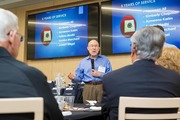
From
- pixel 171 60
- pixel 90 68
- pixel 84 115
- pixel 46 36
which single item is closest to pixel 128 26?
pixel 90 68

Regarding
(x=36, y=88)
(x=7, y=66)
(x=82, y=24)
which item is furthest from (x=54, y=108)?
(x=82, y=24)

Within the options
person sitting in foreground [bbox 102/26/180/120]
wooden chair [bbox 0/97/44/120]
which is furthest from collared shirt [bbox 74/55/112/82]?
wooden chair [bbox 0/97/44/120]

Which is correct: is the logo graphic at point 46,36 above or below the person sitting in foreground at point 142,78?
above

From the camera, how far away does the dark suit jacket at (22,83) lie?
48.3 inches

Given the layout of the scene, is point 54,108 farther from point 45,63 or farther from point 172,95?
point 45,63

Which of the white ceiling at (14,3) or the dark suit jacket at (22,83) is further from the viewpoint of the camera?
the white ceiling at (14,3)

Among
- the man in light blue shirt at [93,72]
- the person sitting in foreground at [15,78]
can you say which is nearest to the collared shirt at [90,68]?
the man in light blue shirt at [93,72]

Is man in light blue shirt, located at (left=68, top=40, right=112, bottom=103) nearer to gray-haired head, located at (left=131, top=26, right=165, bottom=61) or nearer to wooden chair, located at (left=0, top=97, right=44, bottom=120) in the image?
gray-haired head, located at (left=131, top=26, right=165, bottom=61)

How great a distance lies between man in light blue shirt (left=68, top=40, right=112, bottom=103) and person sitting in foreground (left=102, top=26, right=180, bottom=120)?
3.07 metres

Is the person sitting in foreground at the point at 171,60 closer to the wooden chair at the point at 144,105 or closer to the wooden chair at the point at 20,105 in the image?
the wooden chair at the point at 144,105

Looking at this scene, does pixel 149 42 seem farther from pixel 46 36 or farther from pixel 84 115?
pixel 46 36

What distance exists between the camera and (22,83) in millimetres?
1244

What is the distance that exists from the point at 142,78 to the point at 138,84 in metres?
0.05

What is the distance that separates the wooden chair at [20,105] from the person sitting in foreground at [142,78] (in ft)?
2.34
